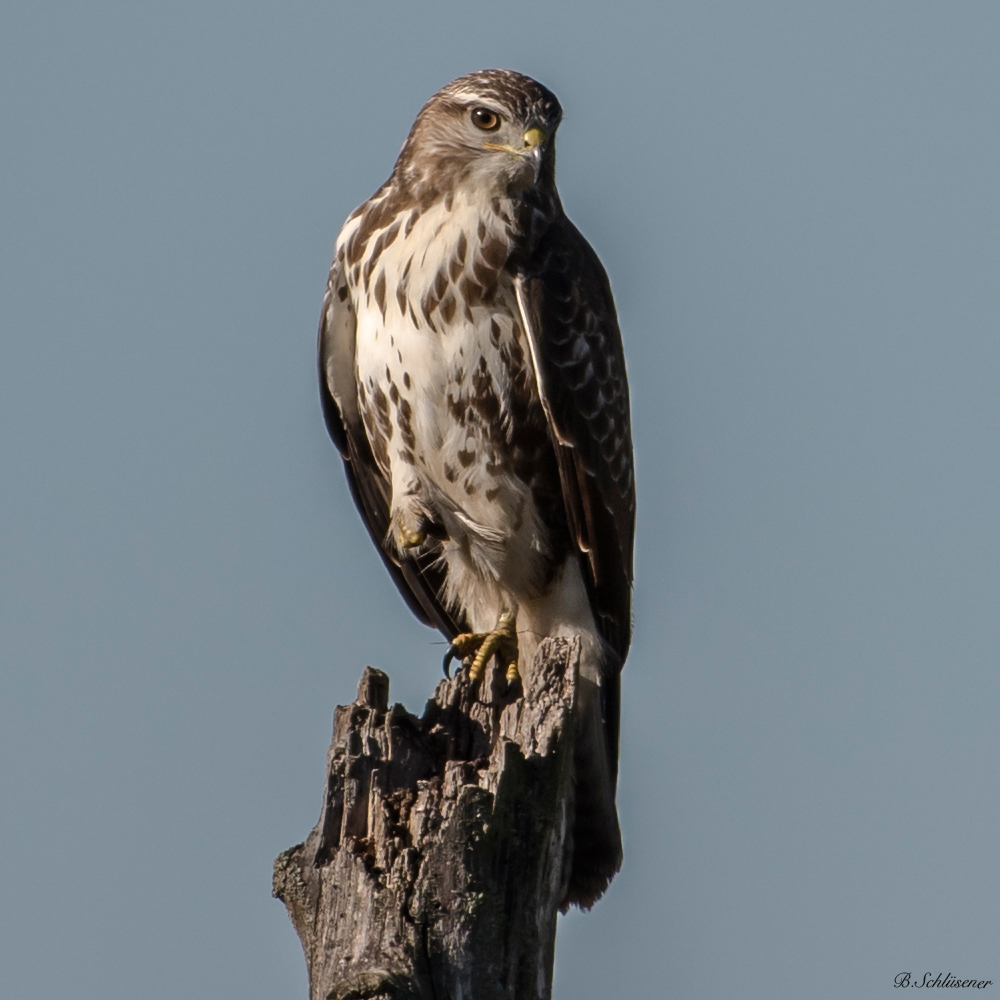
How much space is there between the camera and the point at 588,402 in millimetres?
6695

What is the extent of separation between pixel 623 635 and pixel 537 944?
110 inches

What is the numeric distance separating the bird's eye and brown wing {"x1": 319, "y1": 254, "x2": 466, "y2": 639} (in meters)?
0.85

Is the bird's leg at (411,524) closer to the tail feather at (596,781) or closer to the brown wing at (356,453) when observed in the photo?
the brown wing at (356,453)

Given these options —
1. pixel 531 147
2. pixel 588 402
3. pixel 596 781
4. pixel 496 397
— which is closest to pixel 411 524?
pixel 496 397

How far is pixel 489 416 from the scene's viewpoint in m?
6.45

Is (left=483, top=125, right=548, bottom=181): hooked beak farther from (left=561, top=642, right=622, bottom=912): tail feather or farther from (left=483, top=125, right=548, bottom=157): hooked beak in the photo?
(left=561, top=642, right=622, bottom=912): tail feather

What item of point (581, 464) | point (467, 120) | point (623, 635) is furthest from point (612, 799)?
point (467, 120)

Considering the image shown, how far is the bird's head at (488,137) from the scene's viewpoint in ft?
21.7

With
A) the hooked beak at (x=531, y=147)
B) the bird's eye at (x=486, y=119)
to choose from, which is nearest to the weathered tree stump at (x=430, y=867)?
the hooked beak at (x=531, y=147)

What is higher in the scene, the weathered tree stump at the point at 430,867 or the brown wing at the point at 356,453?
the brown wing at the point at 356,453

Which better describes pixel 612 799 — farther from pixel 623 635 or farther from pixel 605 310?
pixel 605 310

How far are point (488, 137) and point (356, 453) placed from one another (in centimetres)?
156

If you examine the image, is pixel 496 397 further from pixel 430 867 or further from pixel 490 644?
pixel 430 867

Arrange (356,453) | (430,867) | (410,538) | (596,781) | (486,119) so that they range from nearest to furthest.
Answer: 1. (430,867)
2. (596,781)
3. (486,119)
4. (410,538)
5. (356,453)
